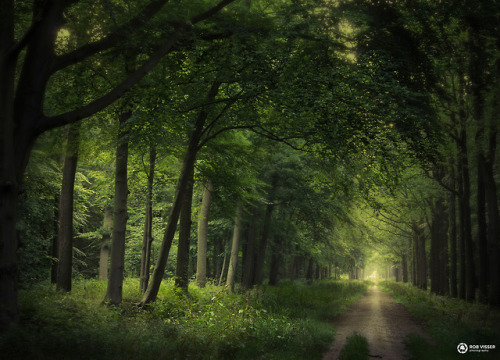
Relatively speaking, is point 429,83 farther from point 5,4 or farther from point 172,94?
point 5,4

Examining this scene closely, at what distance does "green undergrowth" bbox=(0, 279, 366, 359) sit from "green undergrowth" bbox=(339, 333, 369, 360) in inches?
24.3

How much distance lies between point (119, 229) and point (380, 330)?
9434 millimetres

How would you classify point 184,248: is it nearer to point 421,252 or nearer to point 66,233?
point 66,233

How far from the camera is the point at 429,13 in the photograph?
9656 millimetres

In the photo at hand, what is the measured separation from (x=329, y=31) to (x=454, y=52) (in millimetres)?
3628

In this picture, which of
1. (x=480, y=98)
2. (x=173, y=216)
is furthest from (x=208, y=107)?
(x=480, y=98)

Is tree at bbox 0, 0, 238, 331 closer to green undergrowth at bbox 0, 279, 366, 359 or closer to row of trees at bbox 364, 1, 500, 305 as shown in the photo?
green undergrowth at bbox 0, 279, 366, 359

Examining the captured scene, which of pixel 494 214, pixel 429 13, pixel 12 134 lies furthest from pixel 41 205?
pixel 494 214

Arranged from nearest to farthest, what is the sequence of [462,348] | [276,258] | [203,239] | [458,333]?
[462,348]
[458,333]
[203,239]
[276,258]

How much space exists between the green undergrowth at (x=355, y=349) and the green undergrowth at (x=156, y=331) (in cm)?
62

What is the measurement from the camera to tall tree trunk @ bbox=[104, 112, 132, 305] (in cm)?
1232

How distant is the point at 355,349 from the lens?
31.6ft

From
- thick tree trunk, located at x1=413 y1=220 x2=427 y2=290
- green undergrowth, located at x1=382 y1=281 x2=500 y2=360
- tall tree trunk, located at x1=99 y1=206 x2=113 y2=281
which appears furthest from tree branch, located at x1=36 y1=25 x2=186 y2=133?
thick tree trunk, located at x1=413 y1=220 x2=427 y2=290

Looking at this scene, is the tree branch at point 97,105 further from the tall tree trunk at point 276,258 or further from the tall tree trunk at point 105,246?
the tall tree trunk at point 276,258
